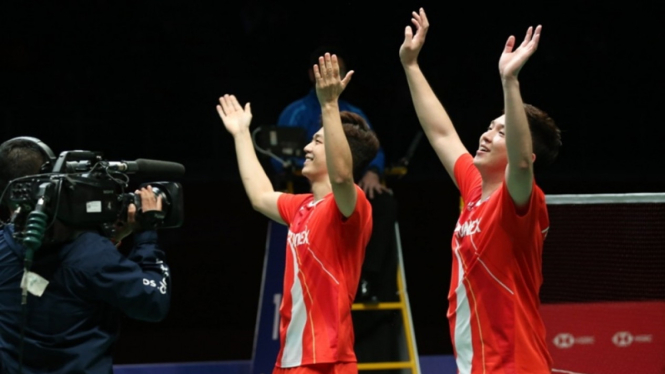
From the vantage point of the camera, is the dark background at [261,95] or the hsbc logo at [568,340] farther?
the dark background at [261,95]

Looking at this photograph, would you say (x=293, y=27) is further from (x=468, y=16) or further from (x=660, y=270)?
(x=660, y=270)

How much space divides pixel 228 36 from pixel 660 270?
4626 mm

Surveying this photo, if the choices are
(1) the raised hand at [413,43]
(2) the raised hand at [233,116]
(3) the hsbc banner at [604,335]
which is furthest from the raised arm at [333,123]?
(3) the hsbc banner at [604,335]

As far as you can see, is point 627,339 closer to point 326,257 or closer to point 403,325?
point 403,325

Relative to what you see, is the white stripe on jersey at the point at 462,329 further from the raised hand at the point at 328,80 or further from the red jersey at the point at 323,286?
the raised hand at the point at 328,80

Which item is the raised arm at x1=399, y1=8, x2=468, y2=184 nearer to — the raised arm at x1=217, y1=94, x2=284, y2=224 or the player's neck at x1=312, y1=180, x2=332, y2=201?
the player's neck at x1=312, y1=180, x2=332, y2=201

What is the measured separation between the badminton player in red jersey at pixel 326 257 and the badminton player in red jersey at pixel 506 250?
0.47m

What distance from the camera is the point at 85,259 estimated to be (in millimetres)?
3033

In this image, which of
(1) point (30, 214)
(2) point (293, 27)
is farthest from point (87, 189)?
(2) point (293, 27)

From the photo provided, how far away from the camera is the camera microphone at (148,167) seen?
10.00 ft

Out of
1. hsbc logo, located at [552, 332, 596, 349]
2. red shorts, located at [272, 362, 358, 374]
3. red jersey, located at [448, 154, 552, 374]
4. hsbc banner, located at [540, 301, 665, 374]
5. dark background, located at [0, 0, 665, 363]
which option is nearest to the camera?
red jersey, located at [448, 154, 552, 374]

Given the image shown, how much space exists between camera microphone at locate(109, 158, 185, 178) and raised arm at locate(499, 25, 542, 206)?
1086 mm

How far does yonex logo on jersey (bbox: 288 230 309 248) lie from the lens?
367 centimetres

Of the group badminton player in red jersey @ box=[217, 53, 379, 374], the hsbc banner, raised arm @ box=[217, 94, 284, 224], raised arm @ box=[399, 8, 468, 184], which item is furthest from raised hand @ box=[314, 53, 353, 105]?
the hsbc banner
